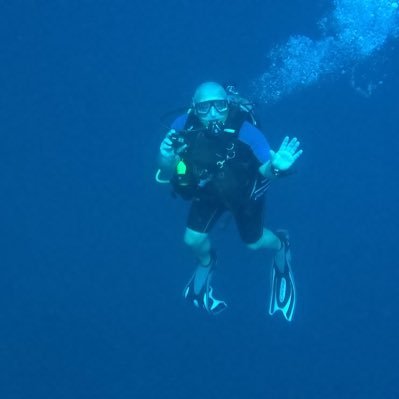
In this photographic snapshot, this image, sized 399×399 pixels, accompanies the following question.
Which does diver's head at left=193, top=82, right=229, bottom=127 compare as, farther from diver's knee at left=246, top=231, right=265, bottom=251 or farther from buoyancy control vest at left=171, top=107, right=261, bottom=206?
diver's knee at left=246, top=231, right=265, bottom=251

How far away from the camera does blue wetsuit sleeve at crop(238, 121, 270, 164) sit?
436 cm

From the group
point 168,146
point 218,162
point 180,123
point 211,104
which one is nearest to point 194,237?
point 218,162

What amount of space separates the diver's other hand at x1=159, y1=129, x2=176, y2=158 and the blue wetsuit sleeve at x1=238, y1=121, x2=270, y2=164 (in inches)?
26.5

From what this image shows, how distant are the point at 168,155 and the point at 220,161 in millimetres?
489

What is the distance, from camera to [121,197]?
6.95m

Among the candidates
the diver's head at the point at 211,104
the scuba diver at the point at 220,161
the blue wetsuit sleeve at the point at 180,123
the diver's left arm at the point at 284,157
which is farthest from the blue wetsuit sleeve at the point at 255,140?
the blue wetsuit sleeve at the point at 180,123

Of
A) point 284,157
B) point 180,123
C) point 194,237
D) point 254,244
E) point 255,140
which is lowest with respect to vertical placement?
point 284,157

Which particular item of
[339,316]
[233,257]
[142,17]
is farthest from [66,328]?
[142,17]

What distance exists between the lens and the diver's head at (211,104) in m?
4.16

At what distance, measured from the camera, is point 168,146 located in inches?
160

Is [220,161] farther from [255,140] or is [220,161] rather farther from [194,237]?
[194,237]

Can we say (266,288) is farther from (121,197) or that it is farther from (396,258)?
(121,197)

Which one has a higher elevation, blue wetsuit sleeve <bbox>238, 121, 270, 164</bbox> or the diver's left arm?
blue wetsuit sleeve <bbox>238, 121, 270, 164</bbox>

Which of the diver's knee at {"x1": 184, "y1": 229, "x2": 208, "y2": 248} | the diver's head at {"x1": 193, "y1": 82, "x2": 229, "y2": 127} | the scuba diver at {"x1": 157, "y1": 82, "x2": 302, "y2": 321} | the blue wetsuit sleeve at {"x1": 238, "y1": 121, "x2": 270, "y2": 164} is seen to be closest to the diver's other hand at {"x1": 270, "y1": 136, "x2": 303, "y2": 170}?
the scuba diver at {"x1": 157, "y1": 82, "x2": 302, "y2": 321}
